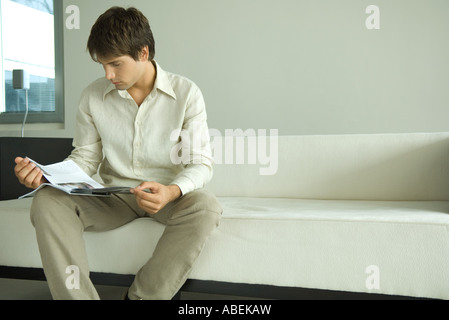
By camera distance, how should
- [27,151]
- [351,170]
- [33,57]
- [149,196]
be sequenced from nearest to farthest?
[149,196], [351,170], [27,151], [33,57]

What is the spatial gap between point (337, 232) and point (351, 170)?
0.67 meters

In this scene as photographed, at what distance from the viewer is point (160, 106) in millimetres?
1723

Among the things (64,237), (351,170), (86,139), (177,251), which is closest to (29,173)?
(64,237)

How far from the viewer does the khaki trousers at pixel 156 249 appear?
1.37 m

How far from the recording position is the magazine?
1405 millimetres

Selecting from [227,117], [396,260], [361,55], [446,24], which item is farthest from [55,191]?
[446,24]

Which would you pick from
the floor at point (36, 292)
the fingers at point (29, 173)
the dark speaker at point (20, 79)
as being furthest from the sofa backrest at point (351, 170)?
the dark speaker at point (20, 79)

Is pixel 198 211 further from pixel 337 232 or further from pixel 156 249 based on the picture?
pixel 337 232

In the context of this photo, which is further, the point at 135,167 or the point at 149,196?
the point at 135,167

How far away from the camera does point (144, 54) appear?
1.67m
